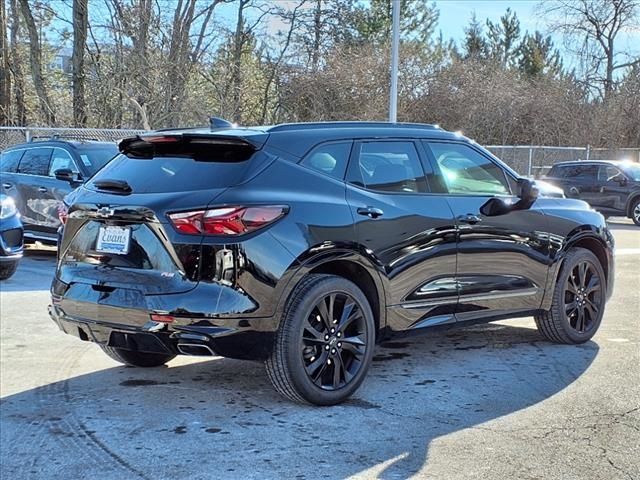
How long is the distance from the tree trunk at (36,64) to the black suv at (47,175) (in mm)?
12027

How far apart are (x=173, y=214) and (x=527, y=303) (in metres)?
3.07

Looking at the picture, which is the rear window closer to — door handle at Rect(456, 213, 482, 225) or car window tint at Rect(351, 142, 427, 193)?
car window tint at Rect(351, 142, 427, 193)

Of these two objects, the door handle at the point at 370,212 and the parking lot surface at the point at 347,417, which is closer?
the parking lot surface at the point at 347,417

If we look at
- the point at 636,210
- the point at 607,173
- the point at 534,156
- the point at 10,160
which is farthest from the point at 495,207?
the point at 534,156

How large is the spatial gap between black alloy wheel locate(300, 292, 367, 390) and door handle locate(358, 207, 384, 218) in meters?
0.54

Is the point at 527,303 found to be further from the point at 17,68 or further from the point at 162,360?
the point at 17,68

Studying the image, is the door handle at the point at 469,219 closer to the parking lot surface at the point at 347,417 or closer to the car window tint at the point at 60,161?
the parking lot surface at the point at 347,417

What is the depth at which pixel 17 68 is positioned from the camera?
2452 cm

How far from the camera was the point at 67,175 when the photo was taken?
37.0 feet

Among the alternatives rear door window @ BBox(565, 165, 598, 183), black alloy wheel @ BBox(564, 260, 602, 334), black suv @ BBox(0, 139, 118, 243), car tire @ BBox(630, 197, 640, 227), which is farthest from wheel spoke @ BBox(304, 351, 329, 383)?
rear door window @ BBox(565, 165, 598, 183)

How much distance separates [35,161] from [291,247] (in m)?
8.90

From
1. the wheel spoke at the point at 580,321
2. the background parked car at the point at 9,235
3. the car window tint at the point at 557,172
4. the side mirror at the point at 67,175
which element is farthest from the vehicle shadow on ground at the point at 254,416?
the car window tint at the point at 557,172

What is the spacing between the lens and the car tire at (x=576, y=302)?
251 inches

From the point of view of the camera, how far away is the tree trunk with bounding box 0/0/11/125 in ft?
74.9
